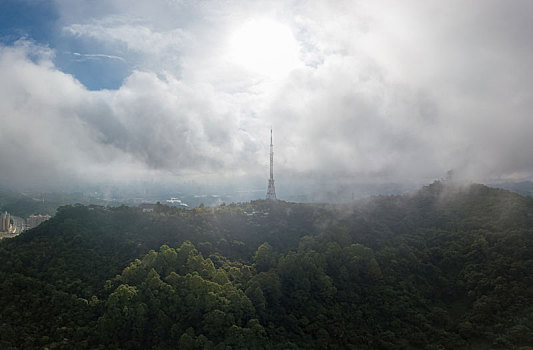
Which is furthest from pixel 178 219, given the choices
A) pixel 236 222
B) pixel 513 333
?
pixel 513 333

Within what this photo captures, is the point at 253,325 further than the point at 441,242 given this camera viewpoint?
No

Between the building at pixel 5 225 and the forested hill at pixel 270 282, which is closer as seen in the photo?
the forested hill at pixel 270 282

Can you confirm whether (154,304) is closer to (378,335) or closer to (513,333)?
(378,335)

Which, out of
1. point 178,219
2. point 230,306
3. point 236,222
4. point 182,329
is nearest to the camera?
point 182,329

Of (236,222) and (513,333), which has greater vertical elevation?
(236,222)

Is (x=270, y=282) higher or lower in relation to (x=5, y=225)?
lower

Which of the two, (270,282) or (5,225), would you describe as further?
(5,225)

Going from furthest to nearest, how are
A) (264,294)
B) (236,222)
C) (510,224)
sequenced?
(236,222), (510,224), (264,294)

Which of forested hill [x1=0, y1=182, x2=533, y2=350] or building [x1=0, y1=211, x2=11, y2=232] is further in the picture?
building [x1=0, y1=211, x2=11, y2=232]
